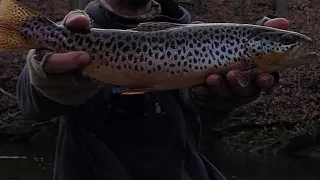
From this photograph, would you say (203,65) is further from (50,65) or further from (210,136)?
(210,136)

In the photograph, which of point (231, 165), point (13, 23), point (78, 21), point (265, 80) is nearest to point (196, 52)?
point (265, 80)

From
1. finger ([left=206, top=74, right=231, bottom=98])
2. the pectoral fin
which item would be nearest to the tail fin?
finger ([left=206, top=74, right=231, bottom=98])

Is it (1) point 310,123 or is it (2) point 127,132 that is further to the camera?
(1) point 310,123

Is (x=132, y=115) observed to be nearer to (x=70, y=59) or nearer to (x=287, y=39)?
(x=70, y=59)

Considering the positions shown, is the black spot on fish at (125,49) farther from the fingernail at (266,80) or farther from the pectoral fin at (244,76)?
the fingernail at (266,80)

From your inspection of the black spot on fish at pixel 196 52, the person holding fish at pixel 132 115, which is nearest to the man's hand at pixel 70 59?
the person holding fish at pixel 132 115

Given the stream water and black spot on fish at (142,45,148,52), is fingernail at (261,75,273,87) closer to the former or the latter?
black spot on fish at (142,45,148,52)

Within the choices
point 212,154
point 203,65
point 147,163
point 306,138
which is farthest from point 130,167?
point 306,138
